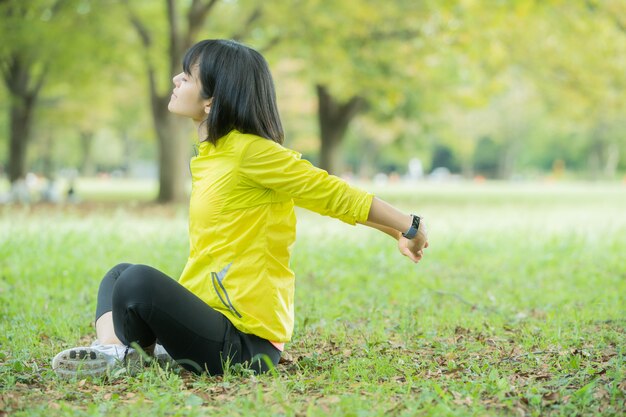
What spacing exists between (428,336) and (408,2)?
14.4 m

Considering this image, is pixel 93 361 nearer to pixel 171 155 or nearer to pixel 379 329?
pixel 379 329

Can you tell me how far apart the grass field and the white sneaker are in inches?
3.0

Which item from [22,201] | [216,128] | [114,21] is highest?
[114,21]

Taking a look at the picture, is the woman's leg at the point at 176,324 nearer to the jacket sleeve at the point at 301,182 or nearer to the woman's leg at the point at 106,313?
the woman's leg at the point at 106,313

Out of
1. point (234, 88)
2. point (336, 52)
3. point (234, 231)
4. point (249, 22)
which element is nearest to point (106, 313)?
point (234, 231)

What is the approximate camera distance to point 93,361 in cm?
362

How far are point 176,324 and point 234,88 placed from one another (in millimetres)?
1177

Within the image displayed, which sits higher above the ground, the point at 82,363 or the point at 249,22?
the point at 249,22

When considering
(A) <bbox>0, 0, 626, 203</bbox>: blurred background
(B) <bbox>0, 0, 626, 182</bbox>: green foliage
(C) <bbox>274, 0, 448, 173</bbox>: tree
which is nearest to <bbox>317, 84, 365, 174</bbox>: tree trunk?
(A) <bbox>0, 0, 626, 203</bbox>: blurred background

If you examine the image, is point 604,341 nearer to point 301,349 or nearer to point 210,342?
point 301,349

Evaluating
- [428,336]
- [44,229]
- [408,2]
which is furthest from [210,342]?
[408,2]

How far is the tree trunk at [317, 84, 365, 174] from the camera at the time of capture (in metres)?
24.7

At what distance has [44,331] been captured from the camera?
485 cm

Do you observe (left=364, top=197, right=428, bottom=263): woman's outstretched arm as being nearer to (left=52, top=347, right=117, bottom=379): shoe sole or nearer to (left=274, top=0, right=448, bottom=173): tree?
(left=52, top=347, right=117, bottom=379): shoe sole
